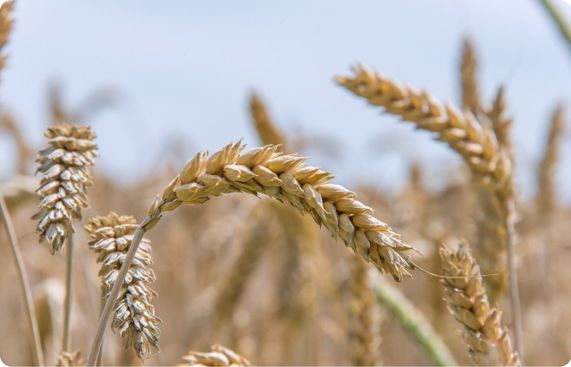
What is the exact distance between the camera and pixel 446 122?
1.21m

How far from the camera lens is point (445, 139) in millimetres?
1181

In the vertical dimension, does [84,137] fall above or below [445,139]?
above

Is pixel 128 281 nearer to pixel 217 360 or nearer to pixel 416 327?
pixel 217 360

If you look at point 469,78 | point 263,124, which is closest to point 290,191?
point 263,124

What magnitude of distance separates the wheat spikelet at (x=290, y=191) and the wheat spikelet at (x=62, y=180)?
143 millimetres

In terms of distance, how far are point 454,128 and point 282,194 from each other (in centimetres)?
68

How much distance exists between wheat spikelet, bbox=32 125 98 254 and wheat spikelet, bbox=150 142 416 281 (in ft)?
0.47

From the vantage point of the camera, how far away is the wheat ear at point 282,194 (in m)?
0.58

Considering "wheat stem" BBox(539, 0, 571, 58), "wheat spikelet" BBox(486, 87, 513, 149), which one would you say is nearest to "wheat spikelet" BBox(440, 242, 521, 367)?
"wheat stem" BBox(539, 0, 571, 58)

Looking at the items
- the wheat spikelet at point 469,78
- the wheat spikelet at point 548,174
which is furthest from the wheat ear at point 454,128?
the wheat spikelet at point 548,174

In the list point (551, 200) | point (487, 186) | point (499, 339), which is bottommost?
point (551, 200)

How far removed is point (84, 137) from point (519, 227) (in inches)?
134

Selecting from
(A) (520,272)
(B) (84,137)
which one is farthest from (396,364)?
(B) (84,137)

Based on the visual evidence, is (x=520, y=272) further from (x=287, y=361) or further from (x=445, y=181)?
(x=287, y=361)
